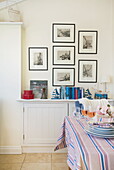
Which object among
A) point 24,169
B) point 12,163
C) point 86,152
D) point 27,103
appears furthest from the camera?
point 27,103

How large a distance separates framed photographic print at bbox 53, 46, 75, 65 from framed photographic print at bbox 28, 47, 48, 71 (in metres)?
0.18

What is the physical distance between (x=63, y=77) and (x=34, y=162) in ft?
5.13

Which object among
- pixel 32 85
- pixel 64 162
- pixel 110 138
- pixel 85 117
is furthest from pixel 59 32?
pixel 110 138

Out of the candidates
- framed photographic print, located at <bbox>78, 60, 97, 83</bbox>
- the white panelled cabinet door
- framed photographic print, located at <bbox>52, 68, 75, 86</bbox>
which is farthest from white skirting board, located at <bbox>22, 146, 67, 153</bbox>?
framed photographic print, located at <bbox>78, 60, 97, 83</bbox>

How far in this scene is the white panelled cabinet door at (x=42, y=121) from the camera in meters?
3.20

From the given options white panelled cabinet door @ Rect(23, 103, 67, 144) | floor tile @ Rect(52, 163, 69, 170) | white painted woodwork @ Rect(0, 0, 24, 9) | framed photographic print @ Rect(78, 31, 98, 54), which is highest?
white painted woodwork @ Rect(0, 0, 24, 9)

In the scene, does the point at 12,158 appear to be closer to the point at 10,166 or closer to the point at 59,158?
the point at 10,166

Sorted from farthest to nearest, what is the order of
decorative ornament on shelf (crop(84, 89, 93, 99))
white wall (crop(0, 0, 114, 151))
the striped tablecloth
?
white wall (crop(0, 0, 114, 151)) < decorative ornament on shelf (crop(84, 89, 93, 99)) < the striped tablecloth

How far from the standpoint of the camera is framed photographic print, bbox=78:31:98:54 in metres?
3.48

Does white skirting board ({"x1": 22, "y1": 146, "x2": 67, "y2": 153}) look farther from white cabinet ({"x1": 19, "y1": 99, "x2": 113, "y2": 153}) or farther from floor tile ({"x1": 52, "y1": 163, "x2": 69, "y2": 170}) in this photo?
floor tile ({"x1": 52, "y1": 163, "x2": 69, "y2": 170})

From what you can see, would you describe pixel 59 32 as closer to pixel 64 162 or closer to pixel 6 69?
pixel 6 69

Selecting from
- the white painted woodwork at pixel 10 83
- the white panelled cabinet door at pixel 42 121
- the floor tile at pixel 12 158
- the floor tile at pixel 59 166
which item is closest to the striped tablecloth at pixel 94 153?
the floor tile at pixel 59 166

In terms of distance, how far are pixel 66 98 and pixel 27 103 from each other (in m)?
0.68

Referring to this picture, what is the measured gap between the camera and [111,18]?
3447 mm
